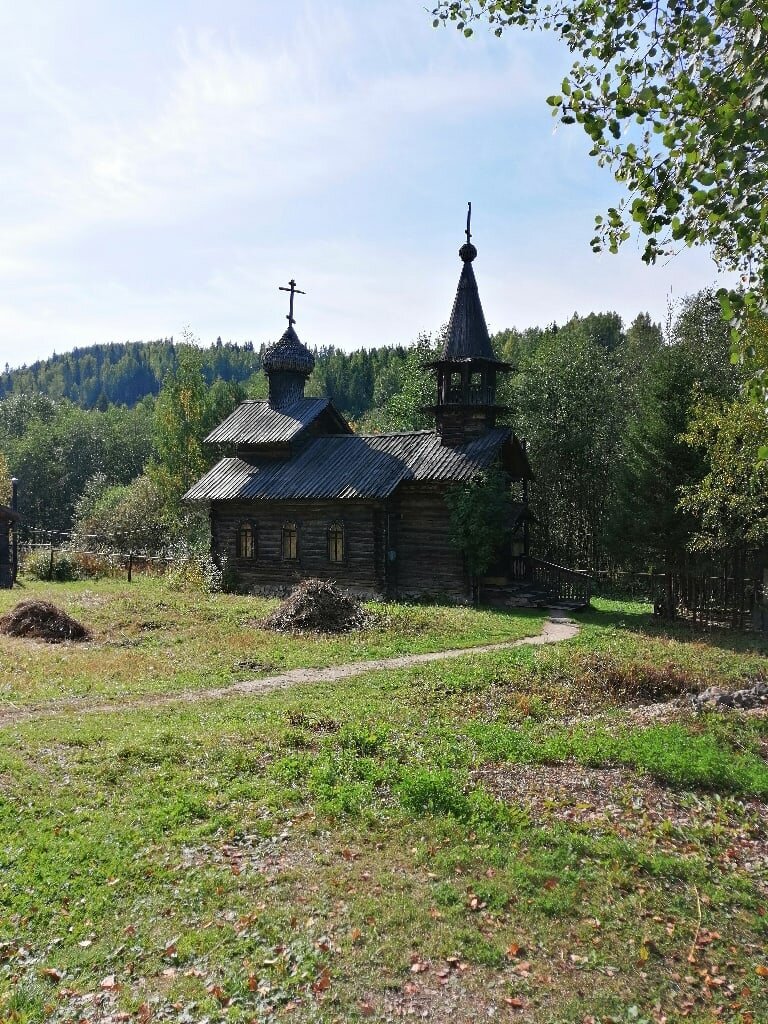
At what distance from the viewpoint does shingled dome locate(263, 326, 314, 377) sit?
33625 mm

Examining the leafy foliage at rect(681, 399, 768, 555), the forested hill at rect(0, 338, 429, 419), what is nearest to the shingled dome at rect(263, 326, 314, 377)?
the leafy foliage at rect(681, 399, 768, 555)

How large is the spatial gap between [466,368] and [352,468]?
5.70m

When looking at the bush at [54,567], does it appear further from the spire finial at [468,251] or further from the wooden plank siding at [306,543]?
the spire finial at [468,251]

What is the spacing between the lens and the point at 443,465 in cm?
2694

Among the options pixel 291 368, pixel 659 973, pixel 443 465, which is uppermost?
pixel 291 368

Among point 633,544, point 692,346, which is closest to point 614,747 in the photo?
point 633,544

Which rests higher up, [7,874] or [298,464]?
[298,464]

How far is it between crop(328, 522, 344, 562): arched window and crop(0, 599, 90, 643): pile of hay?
10.1 meters

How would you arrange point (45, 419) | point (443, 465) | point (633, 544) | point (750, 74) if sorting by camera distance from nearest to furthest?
point (750, 74) < point (633, 544) < point (443, 465) < point (45, 419)

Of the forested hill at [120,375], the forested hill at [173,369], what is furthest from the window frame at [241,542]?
the forested hill at [120,375]

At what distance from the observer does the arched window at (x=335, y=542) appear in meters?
28.2

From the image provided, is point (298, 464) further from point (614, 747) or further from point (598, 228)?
point (598, 228)

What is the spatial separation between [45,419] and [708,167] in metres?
106

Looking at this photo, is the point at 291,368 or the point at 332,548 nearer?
the point at 332,548
